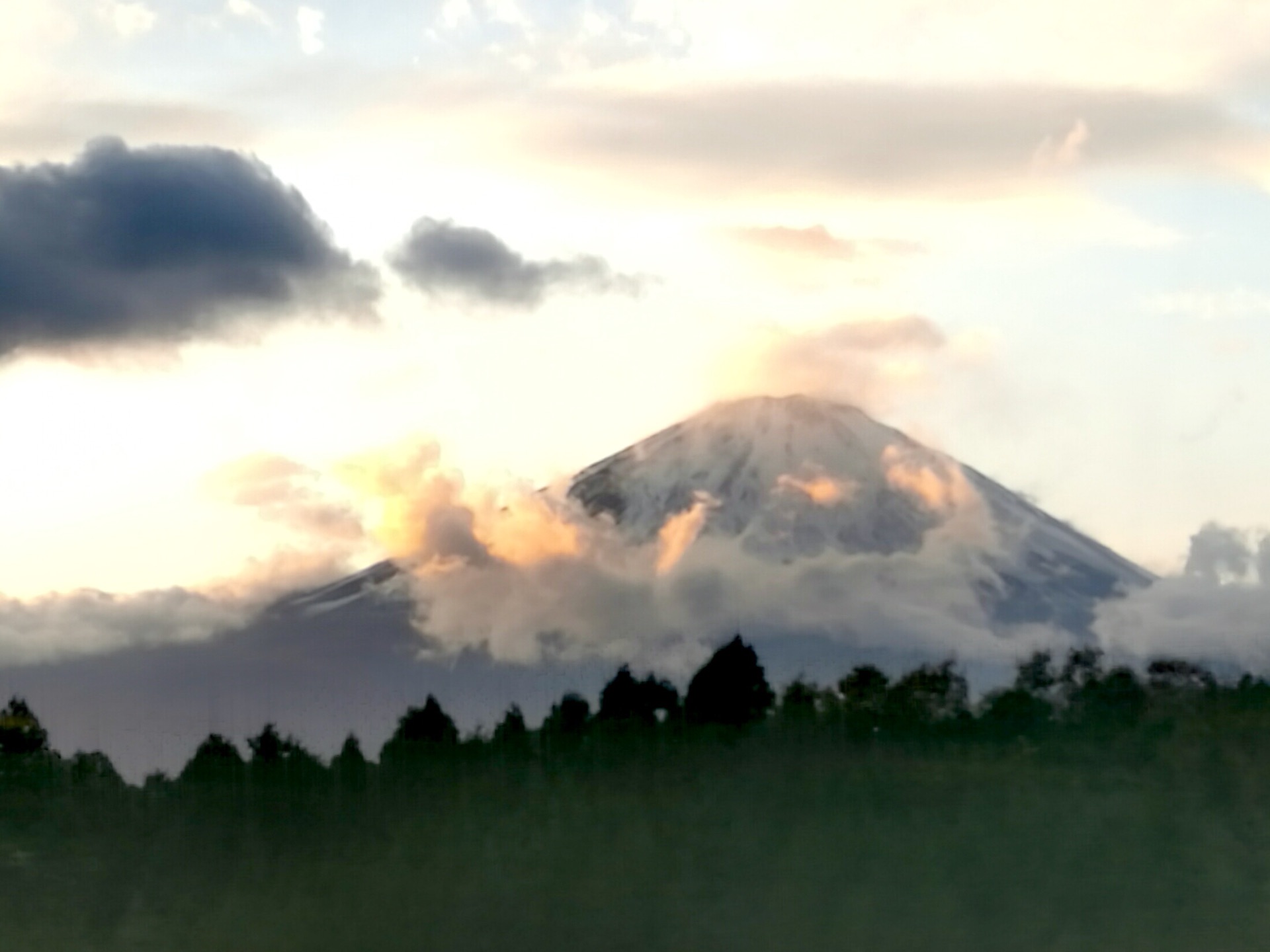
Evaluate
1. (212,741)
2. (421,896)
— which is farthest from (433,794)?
(212,741)

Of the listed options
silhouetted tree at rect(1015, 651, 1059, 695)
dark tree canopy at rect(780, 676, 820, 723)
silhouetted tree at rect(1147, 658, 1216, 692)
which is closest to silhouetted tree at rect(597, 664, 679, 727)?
dark tree canopy at rect(780, 676, 820, 723)

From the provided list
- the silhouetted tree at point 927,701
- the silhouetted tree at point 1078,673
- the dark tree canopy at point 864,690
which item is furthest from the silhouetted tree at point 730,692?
the silhouetted tree at point 1078,673

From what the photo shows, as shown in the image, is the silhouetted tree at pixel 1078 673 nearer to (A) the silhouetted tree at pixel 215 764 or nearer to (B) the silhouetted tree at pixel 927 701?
(B) the silhouetted tree at pixel 927 701

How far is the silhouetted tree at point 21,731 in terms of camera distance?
3397 centimetres

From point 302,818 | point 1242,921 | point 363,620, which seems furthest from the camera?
point 363,620

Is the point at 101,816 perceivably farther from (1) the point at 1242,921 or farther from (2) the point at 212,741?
(1) the point at 1242,921

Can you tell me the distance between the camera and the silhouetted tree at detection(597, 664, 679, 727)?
30.0m

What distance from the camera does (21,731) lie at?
3531cm

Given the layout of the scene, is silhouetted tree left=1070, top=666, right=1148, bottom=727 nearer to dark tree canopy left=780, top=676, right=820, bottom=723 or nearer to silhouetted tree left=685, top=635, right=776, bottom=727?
dark tree canopy left=780, top=676, right=820, bottom=723

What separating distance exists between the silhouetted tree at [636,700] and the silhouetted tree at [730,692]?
343 millimetres

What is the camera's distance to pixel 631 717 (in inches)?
1183

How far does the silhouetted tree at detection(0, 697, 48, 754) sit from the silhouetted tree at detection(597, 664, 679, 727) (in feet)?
32.3

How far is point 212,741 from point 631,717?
6.81 metres

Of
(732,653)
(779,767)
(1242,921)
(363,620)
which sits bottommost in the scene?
(1242,921)
